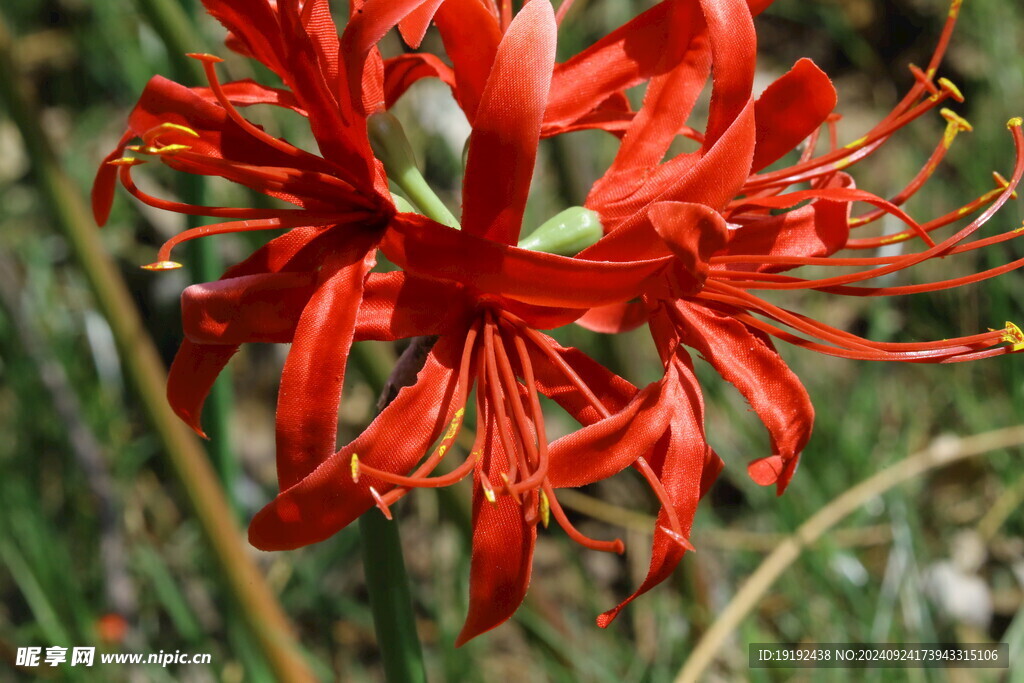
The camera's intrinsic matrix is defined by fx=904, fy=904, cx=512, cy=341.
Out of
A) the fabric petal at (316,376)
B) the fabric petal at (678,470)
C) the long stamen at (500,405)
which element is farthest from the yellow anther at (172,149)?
the fabric petal at (678,470)

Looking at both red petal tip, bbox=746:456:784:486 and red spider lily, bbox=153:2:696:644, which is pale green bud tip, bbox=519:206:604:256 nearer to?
red spider lily, bbox=153:2:696:644

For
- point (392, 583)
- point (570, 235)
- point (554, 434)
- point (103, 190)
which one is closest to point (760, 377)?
point (570, 235)

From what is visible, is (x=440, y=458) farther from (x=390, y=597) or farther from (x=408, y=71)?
(x=408, y=71)

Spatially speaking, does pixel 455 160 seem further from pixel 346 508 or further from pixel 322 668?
pixel 346 508

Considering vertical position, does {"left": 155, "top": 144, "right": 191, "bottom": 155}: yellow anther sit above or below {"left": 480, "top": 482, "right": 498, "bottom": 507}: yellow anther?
above

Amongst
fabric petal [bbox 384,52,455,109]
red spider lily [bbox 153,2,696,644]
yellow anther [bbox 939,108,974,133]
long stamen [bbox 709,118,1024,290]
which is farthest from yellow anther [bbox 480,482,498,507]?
yellow anther [bbox 939,108,974,133]

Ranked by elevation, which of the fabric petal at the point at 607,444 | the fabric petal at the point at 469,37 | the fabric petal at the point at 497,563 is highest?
the fabric petal at the point at 469,37

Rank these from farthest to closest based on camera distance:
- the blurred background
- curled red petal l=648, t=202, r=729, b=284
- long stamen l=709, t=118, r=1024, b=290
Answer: the blurred background → long stamen l=709, t=118, r=1024, b=290 → curled red petal l=648, t=202, r=729, b=284

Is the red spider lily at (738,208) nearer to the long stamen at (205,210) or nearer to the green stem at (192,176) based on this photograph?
the long stamen at (205,210)
